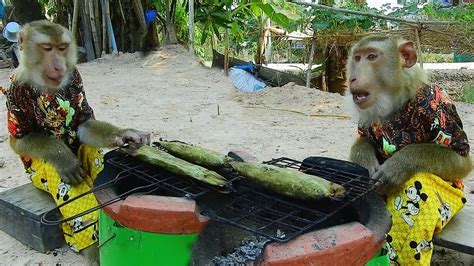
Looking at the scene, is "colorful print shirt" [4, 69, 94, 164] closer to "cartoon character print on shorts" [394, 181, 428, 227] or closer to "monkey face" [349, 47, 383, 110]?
"monkey face" [349, 47, 383, 110]

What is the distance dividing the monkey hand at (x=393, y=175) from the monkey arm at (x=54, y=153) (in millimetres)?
1526

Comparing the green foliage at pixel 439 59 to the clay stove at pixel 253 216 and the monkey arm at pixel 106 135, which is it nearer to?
the monkey arm at pixel 106 135

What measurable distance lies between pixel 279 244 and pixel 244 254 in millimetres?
328

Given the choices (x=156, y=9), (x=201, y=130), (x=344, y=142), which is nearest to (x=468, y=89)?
(x=344, y=142)

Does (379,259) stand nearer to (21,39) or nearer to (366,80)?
(366,80)

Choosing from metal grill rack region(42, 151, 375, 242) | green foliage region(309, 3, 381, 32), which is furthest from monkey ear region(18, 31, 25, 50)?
green foliage region(309, 3, 381, 32)

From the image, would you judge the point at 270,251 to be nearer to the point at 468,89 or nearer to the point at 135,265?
the point at 135,265

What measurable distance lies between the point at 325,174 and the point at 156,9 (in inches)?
304

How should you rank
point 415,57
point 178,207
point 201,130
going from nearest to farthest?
point 178,207
point 415,57
point 201,130

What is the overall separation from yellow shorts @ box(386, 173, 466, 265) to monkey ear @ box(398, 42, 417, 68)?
1.72 ft

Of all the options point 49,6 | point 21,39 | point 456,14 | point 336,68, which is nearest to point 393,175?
point 21,39

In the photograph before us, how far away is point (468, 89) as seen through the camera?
7.63 m

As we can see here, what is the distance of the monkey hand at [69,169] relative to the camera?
2657 millimetres

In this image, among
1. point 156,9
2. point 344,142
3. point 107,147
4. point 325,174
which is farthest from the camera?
point 156,9
